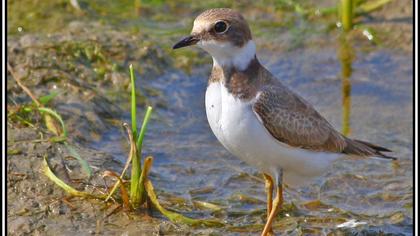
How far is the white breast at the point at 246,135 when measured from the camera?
20.2 feet

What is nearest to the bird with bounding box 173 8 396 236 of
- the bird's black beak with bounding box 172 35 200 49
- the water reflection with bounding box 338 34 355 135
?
the bird's black beak with bounding box 172 35 200 49

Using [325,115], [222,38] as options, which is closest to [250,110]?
[222,38]

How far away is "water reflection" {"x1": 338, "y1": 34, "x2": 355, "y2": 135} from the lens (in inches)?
362

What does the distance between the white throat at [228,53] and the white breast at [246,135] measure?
6.7 inches

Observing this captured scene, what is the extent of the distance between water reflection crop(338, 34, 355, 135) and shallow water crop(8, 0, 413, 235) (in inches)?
0.8

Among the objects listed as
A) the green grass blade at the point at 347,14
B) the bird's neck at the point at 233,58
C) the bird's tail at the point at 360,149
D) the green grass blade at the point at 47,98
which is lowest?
the bird's tail at the point at 360,149

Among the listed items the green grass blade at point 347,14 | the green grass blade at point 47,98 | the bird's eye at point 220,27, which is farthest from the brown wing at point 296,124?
the green grass blade at point 347,14

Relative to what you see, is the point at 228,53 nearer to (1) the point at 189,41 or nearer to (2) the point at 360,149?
(1) the point at 189,41

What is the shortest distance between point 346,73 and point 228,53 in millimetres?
4004

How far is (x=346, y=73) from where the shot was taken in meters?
10.1

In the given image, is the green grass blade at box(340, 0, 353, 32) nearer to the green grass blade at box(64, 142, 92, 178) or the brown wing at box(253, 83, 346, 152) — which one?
the brown wing at box(253, 83, 346, 152)

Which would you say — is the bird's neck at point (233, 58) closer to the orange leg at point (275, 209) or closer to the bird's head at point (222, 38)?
the bird's head at point (222, 38)

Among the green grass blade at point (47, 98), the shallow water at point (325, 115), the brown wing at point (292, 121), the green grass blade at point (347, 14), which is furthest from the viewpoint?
the green grass blade at point (347, 14)

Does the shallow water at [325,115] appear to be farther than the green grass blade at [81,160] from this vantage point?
Yes
